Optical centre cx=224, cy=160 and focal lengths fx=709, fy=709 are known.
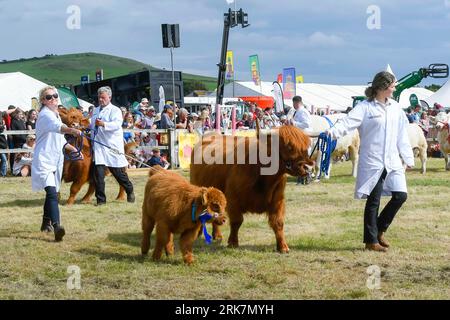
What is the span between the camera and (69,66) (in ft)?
222

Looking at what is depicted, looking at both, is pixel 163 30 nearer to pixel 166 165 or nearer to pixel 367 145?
pixel 166 165

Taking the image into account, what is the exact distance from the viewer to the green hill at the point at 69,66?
61.5 m

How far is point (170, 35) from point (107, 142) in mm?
7641

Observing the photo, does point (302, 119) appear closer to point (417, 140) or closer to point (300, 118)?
point (300, 118)

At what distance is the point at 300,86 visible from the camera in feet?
184

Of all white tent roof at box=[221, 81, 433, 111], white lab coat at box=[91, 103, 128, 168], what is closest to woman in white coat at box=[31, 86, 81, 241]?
white lab coat at box=[91, 103, 128, 168]

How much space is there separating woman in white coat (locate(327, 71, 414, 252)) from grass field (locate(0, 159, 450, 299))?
0.62 m

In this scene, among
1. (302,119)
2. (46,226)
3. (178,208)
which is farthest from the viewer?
(302,119)

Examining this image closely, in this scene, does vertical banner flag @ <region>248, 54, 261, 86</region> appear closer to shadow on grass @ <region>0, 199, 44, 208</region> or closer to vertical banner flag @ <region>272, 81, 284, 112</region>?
vertical banner flag @ <region>272, 81, 284, 112</region>

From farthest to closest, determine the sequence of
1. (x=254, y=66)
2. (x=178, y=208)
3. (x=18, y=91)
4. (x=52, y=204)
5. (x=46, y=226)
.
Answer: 1. (x=254, y=66)
2. (x=18, y=91)
3. (x=46, y=226)
4. (x=52, y=204)
5. (x=178, y=208)

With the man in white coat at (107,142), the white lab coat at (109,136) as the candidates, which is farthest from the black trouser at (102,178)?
the white lab coat at (109,136)

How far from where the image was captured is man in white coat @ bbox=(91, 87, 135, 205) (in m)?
12.1

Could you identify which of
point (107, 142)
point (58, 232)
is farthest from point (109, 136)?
point (58, 232)

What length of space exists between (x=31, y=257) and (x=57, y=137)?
6.33ft
